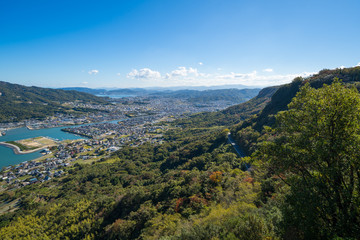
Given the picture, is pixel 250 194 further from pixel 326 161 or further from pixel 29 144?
pixel 29 144

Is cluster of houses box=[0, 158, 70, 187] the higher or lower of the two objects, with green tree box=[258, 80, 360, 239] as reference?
lower

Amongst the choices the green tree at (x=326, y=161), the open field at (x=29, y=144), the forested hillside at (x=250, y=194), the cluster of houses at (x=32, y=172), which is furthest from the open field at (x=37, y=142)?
the green tree at (x=326, y=161)

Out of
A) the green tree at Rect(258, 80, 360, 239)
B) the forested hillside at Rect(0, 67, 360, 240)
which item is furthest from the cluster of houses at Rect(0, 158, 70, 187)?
the green tree at Rect(258, 80, 360, 239)

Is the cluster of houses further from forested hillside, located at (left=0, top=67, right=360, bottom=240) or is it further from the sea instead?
the sea

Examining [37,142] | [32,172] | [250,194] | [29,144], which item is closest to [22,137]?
[37,142]

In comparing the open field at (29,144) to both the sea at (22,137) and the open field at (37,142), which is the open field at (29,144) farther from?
the sea at (22,137)

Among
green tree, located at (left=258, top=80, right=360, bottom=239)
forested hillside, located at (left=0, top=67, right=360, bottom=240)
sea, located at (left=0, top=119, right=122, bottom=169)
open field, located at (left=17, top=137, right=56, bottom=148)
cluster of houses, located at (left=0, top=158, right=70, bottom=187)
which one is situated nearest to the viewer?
green tree, located at (left=258, top=80, right=360, bottom=239)

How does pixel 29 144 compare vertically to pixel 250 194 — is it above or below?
below
